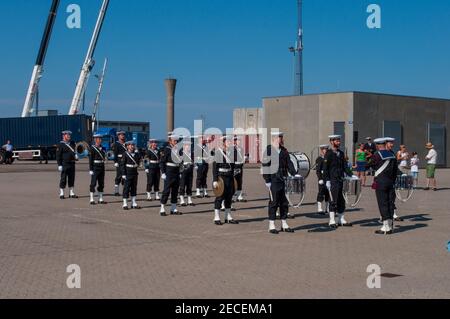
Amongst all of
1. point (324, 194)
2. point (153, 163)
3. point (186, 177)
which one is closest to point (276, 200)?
point (324, 194)

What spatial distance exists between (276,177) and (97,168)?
7.48 metres

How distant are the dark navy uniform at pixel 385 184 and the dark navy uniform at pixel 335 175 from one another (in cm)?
84

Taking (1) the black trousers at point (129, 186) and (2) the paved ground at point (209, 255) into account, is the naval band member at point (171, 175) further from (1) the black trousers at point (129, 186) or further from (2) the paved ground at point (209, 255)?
(1) the black trousers at point (129, 186)

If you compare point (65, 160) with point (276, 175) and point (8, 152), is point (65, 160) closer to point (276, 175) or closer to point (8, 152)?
point (276, 175)

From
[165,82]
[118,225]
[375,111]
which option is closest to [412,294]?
[118,225]

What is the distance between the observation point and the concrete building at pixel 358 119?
44.3m

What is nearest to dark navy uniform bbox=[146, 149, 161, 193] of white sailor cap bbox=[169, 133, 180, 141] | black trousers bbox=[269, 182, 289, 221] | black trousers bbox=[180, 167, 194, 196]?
black trousers bbox=[180, 167, 194, 196]

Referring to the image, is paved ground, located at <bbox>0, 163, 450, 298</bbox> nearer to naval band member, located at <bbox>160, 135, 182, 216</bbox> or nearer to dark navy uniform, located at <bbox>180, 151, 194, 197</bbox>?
naval band member, located at <bbox>160, 135, 182, 216</bbox>

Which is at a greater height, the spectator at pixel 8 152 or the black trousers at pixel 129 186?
the spectator at pixel 8 152

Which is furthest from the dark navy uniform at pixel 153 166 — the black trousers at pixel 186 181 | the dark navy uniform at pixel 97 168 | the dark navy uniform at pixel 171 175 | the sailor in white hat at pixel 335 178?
the sailor in white hat at pixel 335 178

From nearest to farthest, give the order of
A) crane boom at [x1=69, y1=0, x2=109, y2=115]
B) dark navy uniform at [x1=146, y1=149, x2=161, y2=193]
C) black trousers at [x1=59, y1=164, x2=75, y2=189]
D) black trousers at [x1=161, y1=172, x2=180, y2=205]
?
black trousers at [x1=161, y1=172, x2=180, y2=205]
dark navy uniform at [x1=146, y1=149, x2=161, y2=193]
black trousers at [x1=59, y1=164, x2=75, y2=189]
crane boom at [x1=69, y1=0, x2=109, y2=115]

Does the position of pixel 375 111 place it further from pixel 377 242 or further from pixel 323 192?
pixel 377 242

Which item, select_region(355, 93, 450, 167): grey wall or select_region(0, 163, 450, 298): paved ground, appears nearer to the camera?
select_region(0, 163, 450, 298): paved ground

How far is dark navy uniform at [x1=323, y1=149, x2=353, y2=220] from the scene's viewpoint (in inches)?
508
